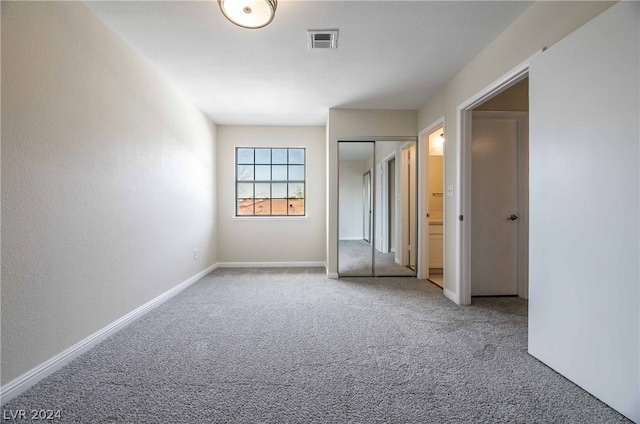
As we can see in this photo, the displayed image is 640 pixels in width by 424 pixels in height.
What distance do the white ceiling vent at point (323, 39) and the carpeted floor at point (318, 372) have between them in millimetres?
2435

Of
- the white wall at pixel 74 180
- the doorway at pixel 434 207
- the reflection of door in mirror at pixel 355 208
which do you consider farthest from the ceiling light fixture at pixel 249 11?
the doorway at pixel 434 207

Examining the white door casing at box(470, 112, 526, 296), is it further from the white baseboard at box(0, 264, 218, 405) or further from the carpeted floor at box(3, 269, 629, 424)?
the white baseboard at box(0, 264, 218, 405)

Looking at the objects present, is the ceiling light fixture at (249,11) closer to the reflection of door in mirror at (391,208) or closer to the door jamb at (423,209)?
the reflection of door in mirror at (391,208)

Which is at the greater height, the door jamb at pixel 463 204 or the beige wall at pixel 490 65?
the beige wall at pixel 490 65

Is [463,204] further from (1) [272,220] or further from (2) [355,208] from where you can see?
(1) [272,220]

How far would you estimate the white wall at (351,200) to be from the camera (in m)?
4.20

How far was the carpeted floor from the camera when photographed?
4.57ft

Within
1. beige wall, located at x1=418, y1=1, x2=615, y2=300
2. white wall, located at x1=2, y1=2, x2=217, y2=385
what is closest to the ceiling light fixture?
white wall, located at x1=2, y1=2, x2=217, y2=385

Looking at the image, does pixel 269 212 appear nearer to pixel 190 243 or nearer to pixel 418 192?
pixel 190 243

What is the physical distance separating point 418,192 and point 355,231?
107 centimetres

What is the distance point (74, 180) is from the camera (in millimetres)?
1910

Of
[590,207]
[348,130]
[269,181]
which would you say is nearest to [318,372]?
[590,207]

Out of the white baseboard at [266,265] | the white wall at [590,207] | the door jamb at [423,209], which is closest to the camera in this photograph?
the white wall at [590,207]

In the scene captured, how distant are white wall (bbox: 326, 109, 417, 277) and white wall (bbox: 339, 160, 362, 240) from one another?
0.46ft
